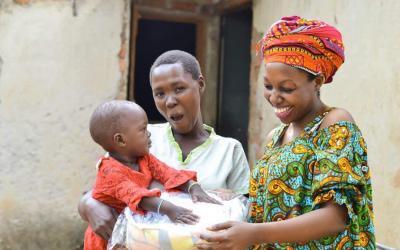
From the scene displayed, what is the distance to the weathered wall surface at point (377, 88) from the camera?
11.4 feet

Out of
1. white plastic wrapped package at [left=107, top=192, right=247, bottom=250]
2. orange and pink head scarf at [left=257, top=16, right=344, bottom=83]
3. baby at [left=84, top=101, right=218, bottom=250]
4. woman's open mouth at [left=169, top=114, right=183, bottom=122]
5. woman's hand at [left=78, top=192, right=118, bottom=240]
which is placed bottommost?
woman's hand at [left=78, top=192, right=118, bottom=240]

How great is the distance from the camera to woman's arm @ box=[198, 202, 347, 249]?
1625mm

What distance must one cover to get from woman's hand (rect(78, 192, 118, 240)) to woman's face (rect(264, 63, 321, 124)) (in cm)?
73

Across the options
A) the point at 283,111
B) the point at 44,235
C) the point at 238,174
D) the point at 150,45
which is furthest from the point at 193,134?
the point at 150,45

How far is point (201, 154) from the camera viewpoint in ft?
7.83

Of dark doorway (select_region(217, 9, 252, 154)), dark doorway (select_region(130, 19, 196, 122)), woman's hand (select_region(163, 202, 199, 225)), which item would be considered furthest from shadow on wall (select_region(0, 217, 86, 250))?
woman's hand (select_region(163, 202, 199, 225))

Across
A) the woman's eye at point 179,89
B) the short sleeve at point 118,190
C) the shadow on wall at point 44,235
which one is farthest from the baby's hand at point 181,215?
the shadow on wall at point 44,235

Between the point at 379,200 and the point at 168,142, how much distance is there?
1787mm

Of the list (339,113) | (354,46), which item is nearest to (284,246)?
(339,113)

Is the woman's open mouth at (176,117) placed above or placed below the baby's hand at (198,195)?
above

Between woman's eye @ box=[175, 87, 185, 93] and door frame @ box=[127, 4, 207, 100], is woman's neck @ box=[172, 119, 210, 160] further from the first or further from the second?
door frame @ box=[127, 4, 207, 100]

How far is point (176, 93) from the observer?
92.4 inches

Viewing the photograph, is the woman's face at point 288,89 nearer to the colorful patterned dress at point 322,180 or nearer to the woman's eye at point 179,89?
the colorful patterned dress at point 322,180

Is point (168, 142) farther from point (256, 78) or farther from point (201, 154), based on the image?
point (256, 78)
